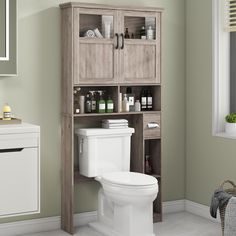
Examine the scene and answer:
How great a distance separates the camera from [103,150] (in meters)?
4.56

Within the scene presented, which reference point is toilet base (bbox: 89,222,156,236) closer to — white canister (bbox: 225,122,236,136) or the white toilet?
the white toilet

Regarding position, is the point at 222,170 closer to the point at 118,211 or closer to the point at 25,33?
the point at 118,211

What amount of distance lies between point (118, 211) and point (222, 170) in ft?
3.31

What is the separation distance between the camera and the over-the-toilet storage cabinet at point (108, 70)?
441cm

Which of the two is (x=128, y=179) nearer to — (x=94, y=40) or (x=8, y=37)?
(x=94, y=40)

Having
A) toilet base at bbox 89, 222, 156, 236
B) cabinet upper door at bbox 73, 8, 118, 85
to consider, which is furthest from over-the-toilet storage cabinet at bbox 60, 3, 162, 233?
toilet base at bbox 89, 222, 156, 236

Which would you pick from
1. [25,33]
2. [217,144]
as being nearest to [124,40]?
[25,33]

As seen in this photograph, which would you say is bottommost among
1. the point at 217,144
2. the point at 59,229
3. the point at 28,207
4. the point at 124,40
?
the point at 59,229

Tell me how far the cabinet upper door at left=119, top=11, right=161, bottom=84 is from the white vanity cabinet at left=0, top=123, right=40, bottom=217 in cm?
105

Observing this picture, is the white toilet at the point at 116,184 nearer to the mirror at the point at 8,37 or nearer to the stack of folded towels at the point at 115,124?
the stack of folded towels at the point at 115,124

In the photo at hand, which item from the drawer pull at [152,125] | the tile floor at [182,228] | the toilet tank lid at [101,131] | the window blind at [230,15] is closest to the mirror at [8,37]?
the toilet tank lid at [101,131]

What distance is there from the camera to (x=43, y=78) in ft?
14.8

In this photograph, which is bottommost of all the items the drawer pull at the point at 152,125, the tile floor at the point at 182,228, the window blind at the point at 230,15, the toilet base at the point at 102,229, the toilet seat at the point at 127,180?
the tile floor at the point at 182,228

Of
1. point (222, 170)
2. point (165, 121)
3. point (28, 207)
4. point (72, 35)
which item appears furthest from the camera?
point (165, 121)
